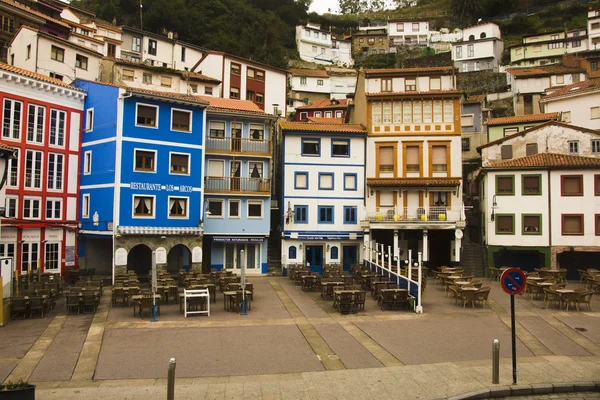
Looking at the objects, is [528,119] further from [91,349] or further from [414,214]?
[91,349]

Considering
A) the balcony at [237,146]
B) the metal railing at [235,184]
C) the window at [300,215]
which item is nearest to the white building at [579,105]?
the window at [300,215]

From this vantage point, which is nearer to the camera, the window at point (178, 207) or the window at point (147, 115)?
the window at point (147, 115)

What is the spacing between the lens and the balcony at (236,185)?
3228 centimetres

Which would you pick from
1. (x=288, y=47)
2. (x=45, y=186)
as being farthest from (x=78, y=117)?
(x=288, y=47)

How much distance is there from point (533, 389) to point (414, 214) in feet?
80.3

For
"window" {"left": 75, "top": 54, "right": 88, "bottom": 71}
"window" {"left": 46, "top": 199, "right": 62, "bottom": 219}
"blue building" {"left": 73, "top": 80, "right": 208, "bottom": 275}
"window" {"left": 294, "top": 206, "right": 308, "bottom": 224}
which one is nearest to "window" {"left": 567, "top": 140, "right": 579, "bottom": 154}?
"window" {"left": 294, "top": 206, "right": 308, "bottom": 224}

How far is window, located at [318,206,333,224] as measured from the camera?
3477cm

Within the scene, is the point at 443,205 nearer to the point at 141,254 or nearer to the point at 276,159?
the point at 276,159

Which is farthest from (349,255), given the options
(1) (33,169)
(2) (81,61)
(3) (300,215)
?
(2) (81,61)

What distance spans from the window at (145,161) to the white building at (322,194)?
9589 millimetres

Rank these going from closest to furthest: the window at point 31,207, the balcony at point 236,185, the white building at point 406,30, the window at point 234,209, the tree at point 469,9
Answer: the window at point 31,207
the balcony at point 236,185
the window at point 234,209
the tree at point 469,9
the white building at point 406,30

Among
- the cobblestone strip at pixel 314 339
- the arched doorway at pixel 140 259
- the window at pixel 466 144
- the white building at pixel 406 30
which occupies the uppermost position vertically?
the white building at pixel 406 30

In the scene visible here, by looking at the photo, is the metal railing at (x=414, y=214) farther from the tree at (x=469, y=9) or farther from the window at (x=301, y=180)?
the tree at (x=469, y=9)

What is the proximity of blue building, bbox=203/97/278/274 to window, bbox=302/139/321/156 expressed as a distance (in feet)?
9.41
